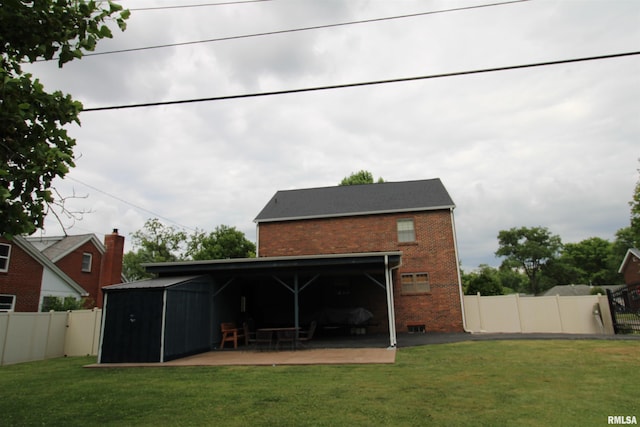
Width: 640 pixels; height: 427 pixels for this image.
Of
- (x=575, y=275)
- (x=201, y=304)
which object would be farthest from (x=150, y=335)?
(x=575, y=275)

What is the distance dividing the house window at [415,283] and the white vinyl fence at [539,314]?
1907 millimetres

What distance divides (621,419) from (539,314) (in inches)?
537

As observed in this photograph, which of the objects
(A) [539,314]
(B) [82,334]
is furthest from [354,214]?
(B) [82,334]

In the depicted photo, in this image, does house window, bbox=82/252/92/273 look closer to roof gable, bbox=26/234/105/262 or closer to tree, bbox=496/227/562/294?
roof gable, bbox=26/234/105/262

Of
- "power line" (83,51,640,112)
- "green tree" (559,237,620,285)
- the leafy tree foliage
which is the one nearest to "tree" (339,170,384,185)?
the leafy tree foliage

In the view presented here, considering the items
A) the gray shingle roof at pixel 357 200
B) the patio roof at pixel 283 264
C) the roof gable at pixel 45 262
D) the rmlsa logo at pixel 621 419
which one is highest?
the gray shingle roof at pixel 357 200

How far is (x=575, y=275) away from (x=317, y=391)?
246 ft

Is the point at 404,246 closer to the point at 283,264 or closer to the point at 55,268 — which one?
the point at 283,264

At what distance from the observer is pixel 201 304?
14.3 metres

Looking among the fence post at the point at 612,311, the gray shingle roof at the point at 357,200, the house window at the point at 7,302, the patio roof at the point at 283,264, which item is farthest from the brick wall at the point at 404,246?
the house window at the point at 7,302

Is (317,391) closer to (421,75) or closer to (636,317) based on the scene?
(421,75)

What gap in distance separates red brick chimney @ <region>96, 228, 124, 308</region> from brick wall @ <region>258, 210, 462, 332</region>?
37.3 feet

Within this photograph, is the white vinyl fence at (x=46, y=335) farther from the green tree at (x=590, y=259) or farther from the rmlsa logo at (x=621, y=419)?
the green tree at (x=590, y=259)

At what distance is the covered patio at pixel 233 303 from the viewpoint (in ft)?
39.8
